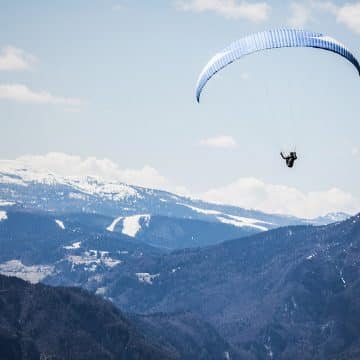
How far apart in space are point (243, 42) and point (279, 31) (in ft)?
14.9

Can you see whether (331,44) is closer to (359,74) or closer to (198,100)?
(359,74)

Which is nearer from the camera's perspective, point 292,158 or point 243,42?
point 243,42

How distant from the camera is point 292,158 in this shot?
9306 centimetres

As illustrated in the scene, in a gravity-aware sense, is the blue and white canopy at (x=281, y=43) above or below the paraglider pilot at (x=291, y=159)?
above

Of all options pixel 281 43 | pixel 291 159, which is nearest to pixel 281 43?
pixel 281 43

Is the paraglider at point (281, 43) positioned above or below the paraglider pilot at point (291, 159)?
above

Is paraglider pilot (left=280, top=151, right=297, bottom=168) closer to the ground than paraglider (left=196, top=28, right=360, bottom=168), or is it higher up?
closer to the ground

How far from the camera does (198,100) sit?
308ft

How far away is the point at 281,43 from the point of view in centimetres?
8288

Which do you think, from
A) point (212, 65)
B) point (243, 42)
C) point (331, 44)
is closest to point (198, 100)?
point (212, 65)

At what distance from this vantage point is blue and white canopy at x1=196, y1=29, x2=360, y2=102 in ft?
272

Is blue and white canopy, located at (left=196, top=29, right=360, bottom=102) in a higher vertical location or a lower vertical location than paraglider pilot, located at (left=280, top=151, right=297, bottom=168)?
higher

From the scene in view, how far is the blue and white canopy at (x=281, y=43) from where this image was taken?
272 ft

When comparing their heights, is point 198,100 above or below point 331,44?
below
